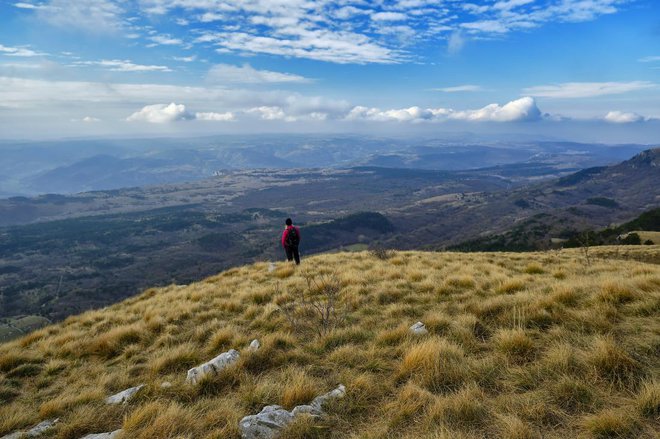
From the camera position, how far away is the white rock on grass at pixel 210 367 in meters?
6.31

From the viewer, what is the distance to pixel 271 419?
15.8 feet

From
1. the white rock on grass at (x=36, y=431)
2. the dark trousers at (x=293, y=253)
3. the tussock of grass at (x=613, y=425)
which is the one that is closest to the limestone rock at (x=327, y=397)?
the tussock of grass at (x=613, y=425)

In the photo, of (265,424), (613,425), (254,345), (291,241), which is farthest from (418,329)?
(291,241)

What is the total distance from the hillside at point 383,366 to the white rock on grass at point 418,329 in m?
0.14

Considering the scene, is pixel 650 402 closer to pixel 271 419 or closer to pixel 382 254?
pixel 271 419

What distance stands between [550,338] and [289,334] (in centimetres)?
515

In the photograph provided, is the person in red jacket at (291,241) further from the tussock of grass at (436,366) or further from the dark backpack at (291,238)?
the tussock of grass at (436,366)

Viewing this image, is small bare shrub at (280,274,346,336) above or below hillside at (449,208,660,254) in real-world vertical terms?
above

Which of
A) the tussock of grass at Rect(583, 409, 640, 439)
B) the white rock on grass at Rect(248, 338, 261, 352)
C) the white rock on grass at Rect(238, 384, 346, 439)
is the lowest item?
the white rock on grass at Rect(248, 338, 261, 352)

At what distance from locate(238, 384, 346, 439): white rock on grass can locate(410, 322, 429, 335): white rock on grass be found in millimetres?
2698

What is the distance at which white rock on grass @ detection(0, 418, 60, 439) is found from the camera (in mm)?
5059

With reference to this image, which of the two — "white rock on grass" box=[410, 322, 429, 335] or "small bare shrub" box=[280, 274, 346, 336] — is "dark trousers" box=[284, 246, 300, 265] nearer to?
"small bare shrub" box=[280, 274, 346, 336]

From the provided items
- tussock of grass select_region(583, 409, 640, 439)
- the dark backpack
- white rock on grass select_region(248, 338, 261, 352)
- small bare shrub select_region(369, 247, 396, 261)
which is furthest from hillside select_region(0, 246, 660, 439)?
the dark backpack

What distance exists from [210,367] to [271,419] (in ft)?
7.27
